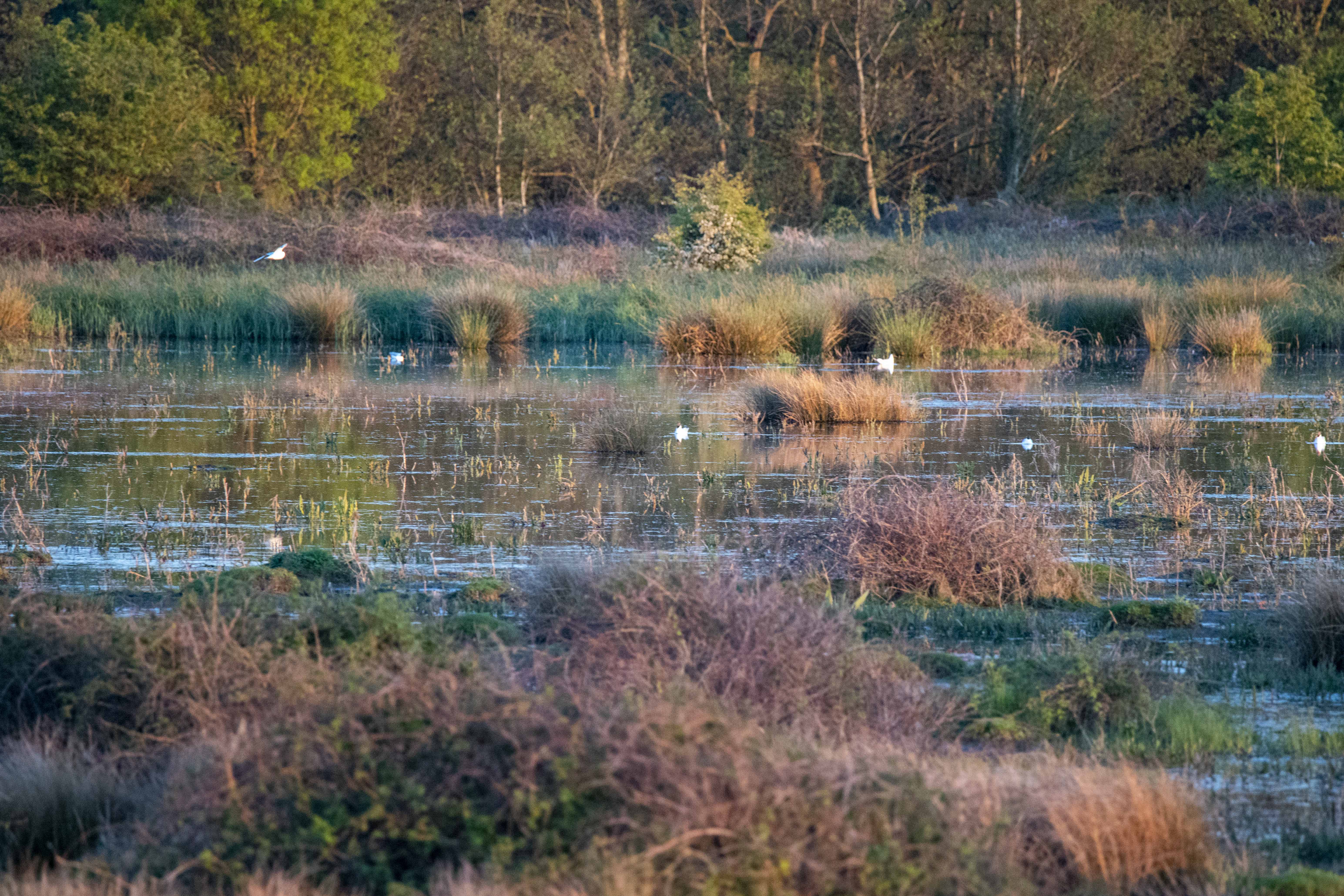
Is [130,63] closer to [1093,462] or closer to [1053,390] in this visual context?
[1053,390]

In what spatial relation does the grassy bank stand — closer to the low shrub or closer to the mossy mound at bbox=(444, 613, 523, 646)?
the low shrub

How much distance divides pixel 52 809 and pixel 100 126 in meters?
41.9

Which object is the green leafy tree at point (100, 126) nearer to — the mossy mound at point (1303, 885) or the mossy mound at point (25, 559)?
the mossy mound at point (25, 559)

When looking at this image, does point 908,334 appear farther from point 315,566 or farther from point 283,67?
point 283,67

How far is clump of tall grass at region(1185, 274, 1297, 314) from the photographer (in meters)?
28.7

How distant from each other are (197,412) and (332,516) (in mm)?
7589

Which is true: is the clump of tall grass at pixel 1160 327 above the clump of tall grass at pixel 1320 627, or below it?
above

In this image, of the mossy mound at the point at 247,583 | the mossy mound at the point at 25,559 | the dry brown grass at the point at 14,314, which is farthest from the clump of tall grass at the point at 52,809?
the dry brown grass at the point at 14,314

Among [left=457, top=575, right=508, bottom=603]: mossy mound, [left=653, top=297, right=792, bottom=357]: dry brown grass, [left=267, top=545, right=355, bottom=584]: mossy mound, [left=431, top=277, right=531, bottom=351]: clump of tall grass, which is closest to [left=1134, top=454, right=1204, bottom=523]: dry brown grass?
[left=457, top=575, right=508, bottom=603]: mossy mound

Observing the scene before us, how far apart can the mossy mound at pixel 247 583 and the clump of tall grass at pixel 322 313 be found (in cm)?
2071

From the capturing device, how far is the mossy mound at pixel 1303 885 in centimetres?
467

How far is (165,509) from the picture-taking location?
11.9m

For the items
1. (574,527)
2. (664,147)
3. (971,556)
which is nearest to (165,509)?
(574,527)

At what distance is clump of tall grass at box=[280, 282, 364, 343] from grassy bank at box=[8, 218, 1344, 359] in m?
0.07
